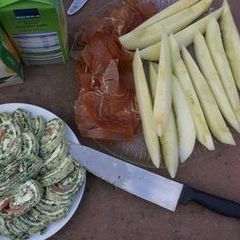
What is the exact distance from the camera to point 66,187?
73 centimetres

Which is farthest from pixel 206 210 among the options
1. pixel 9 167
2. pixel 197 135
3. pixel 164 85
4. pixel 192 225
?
pixel 9 167

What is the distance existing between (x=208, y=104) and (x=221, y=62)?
9cm

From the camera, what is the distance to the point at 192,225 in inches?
31.2

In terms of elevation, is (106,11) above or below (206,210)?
above

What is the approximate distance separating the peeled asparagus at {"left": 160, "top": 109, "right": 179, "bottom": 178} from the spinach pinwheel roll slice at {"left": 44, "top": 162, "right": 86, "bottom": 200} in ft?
0.52

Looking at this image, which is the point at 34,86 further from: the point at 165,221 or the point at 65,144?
the point at 165,221

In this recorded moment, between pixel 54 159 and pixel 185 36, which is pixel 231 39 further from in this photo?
pixel 54 159

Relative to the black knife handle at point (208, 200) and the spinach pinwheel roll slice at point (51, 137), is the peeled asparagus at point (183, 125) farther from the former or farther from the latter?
the spinach pinwheel roll slice at point (51, 137)

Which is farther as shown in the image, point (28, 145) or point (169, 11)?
point (169, 11)

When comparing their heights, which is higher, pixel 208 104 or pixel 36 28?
pixel 36 28

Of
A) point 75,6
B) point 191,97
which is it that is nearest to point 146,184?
point 191,97

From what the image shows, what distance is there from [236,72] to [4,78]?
0.44 m

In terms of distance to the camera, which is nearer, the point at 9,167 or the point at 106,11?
the point at 9,167

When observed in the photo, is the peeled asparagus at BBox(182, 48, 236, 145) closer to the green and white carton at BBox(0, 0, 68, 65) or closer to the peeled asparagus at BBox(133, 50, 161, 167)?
the peeled asparagus at BBox(133, 50, 161, 167)
